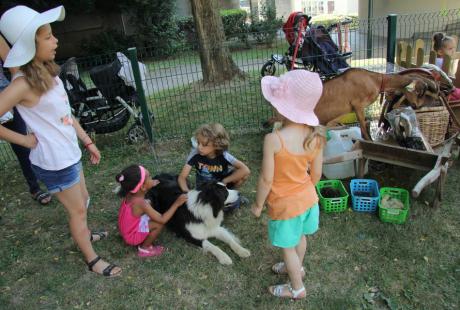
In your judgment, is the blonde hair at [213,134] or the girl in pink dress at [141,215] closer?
the girl in pink dress at [141,215]

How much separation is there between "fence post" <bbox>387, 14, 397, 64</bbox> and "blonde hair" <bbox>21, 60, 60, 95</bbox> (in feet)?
14.6

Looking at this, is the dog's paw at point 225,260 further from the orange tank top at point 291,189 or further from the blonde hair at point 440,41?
the blonde hair at point 440,41

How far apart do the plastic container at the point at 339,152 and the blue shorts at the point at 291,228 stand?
5.73 ft

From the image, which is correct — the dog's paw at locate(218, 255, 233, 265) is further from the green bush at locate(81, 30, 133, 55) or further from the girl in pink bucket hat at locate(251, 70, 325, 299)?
the green bush at locate(81, 30, 133, 55)

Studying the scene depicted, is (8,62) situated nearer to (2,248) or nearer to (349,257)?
(2,248)

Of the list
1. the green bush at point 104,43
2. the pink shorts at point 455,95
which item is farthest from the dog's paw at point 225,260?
the green bush at point 104,43

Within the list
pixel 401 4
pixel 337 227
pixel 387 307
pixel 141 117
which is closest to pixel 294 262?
pixel 387 307

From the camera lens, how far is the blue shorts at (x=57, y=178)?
2590 mm

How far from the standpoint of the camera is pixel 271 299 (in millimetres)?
2652

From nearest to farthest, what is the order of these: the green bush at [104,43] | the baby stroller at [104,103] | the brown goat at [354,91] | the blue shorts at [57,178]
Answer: the blue shorts at [57,178] → the brown goat at [354,91] → the baby stroller at [104,103] → the green bush at [104,43]

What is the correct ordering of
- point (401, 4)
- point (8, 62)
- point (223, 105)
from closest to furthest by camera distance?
1. point (8, 62)
2. point (223, 105)
3. point (401, 4)

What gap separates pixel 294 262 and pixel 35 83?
6.74 ft

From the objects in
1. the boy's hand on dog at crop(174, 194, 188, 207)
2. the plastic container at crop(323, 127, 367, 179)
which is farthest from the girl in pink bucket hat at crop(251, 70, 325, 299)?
the plastic container at crop(323, 127, 367, 179)

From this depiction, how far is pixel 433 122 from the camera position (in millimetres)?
3818
